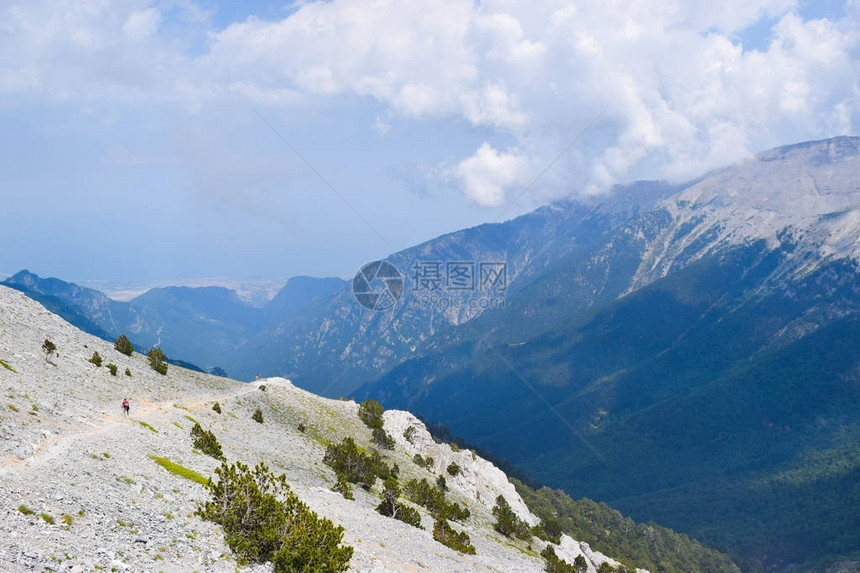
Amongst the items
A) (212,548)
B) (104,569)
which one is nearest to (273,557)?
(212,548)

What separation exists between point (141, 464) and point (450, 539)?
28812mm

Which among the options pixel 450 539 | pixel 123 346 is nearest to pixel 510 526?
pixel 450 539

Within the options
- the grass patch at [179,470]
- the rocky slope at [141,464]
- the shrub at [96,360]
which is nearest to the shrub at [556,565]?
the rocky slope at [141,464]

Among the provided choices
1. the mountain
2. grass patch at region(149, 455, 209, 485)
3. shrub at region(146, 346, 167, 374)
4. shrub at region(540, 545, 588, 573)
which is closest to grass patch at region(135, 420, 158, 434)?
the mountain

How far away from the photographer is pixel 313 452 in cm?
7200

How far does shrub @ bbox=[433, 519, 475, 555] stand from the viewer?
52344 millimetres

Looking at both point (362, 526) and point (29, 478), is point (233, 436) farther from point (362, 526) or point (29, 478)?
point (29, 478)

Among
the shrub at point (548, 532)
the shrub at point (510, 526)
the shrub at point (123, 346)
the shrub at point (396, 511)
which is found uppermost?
the shrub at point (123, 346)

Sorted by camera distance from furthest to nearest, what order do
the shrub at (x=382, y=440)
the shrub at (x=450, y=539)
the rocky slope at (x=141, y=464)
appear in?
the shrub at (x=382, y=440), the shrub at (x=450, y=539), the rocky slope at (x=141, y=464)

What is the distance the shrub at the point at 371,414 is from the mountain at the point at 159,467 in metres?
1.80

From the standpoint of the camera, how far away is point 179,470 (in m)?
41.6

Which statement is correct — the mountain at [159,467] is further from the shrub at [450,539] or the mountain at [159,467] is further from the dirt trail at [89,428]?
the shrub at [450,539]

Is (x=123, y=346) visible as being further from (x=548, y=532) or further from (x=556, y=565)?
(x=548, y=532)

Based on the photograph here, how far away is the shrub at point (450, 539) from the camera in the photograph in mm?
52344
